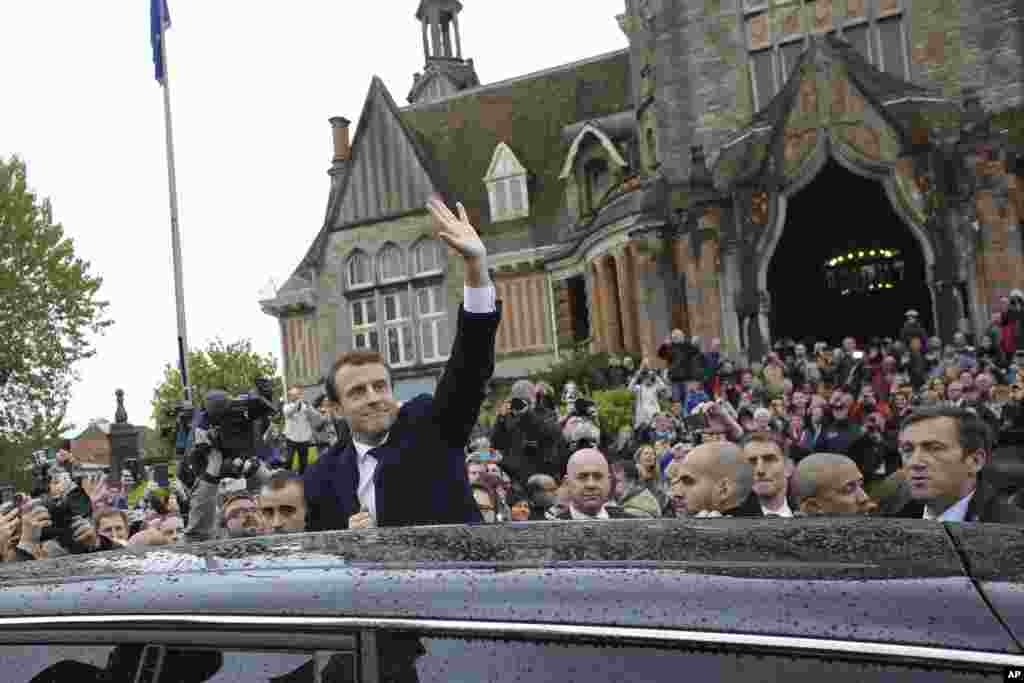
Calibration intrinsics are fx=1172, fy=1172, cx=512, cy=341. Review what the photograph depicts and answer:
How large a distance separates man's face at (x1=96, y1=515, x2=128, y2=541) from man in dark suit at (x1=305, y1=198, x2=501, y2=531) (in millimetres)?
3792

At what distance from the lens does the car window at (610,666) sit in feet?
5.30

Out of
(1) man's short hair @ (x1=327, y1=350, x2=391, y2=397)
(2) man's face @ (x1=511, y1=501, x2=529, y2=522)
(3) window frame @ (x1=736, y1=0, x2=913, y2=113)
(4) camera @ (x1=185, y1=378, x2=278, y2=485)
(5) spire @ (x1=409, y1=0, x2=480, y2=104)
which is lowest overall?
(2) man's face @ (x1=511, y1=501, x2=529, y2=522)

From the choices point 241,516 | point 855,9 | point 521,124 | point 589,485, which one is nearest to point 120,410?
point 521,124

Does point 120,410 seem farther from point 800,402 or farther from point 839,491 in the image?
point 839,491

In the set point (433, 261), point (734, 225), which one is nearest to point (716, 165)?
point (734, 225)

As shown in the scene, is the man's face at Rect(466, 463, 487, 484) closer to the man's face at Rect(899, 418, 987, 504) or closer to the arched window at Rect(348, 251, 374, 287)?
the man's face at Rect(899, 418, 987, 504)

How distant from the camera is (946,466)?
16.1 ft

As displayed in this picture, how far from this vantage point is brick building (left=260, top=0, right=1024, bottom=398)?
2267 centimetres

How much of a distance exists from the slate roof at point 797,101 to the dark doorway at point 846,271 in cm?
312

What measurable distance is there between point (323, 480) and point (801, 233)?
82.8 ft

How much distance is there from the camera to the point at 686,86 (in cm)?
2573

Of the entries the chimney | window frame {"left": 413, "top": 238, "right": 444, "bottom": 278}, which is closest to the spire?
the chimney

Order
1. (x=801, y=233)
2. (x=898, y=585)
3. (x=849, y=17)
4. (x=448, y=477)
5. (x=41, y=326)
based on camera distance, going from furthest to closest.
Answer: (x=41, y=326), (x=801, y=233), (x=849, y=17), (x=448, y=477), (x=898, y=585)

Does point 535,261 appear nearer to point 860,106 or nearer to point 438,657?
point 860,106
